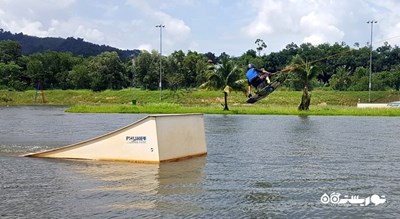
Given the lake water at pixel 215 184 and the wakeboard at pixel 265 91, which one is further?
the wakeboard at pixel 265 91

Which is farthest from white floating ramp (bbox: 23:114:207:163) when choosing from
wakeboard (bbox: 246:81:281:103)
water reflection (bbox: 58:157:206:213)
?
wakeboard (bbox: 246:81:281:103)

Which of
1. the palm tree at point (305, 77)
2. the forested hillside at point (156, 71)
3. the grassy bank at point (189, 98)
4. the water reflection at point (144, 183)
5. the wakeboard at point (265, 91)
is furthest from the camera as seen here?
the forested hillside at point (156, 71)

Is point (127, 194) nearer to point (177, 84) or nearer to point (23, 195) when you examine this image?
point (23, 195)

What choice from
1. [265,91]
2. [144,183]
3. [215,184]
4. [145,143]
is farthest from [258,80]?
[144,183]

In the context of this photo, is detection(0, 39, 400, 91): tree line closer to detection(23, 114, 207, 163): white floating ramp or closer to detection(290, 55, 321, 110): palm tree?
detection(290, 55, 321, 110): palm tree

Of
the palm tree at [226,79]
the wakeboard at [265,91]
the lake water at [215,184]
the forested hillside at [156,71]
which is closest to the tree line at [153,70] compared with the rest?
the forested hillside at [156,71]

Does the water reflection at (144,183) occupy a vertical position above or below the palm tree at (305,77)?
below

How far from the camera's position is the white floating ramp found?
15.9 metres

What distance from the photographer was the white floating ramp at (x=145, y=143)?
627 inches

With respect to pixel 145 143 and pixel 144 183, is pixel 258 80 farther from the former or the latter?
pixel 144 183

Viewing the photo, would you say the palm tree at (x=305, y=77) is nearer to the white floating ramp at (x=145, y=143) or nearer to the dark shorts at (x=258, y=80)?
the dark shorts at (x=258, y=80)

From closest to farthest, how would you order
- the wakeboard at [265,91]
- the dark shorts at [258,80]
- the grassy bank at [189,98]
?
the dark shorts at [258,80] → the wakeboard at [265,91] → the grassy bank at [189,98]

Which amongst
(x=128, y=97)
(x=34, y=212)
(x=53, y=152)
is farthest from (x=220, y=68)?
(x=34, y=212)

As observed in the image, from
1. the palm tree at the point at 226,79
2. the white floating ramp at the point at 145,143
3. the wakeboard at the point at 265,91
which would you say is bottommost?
the white floating ramp at the point at 145,143
